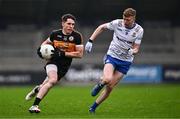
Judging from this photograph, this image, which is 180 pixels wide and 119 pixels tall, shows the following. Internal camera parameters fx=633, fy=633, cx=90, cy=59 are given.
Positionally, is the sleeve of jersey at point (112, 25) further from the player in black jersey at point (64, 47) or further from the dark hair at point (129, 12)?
the player in black jersey at point (64, 47)

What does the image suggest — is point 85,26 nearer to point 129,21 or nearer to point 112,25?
point 112,25

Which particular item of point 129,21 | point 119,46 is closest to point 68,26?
point 119,46

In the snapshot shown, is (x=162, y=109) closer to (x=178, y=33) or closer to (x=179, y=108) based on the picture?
(x=179, y=108)

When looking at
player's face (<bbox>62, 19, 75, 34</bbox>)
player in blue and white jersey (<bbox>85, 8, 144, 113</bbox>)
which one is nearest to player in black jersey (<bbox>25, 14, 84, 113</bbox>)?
player's face (<bbox>62, 19, 75, 34</bbox>)

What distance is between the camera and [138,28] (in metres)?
14.9

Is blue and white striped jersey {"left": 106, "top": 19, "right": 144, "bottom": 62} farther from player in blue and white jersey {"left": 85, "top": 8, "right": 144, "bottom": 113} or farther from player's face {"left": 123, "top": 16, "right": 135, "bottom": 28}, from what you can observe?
player's face {"left": 123, "top": 16, "right": 135, "bottom": 28}

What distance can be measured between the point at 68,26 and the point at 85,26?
2782cm

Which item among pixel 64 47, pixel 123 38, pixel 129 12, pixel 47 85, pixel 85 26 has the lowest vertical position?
pixel 85 26

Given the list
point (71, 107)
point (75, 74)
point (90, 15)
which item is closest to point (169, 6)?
point (90, 15)

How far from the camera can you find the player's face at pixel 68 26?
14.4 meters

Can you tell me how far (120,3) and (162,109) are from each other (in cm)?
2563

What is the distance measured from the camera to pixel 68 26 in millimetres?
14594

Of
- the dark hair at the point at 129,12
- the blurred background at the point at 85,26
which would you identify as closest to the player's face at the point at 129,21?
the dark hair at the point at 129,12

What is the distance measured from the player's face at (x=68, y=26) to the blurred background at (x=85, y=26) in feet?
72.7
